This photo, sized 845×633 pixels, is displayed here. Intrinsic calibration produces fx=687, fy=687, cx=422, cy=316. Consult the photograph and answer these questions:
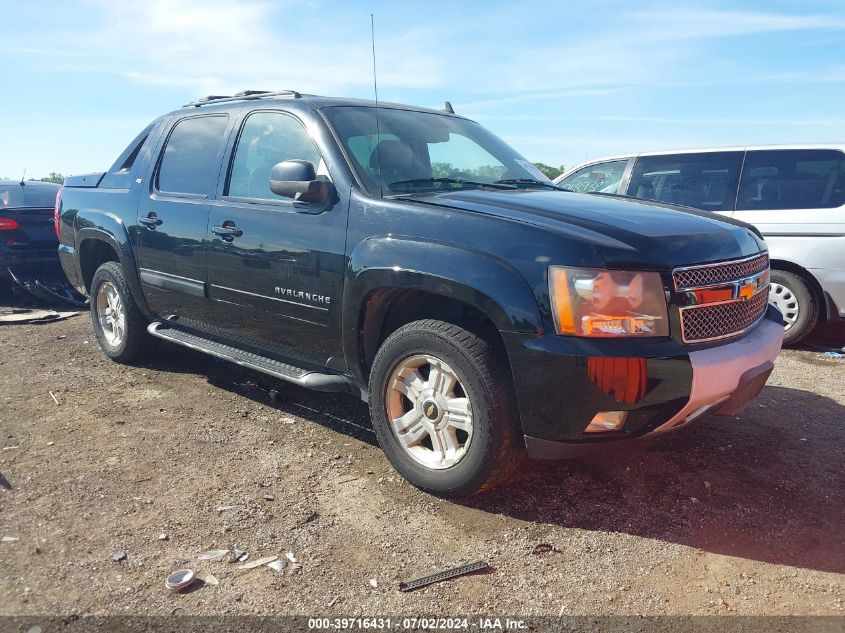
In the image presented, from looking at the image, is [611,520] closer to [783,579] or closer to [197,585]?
[783,579]

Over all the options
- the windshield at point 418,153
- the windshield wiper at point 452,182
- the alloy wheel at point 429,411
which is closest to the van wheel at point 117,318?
the windshield at point 418,153

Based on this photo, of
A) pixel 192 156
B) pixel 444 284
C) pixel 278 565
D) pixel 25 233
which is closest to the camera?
pixel 278 565

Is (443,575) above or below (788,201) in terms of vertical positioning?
below

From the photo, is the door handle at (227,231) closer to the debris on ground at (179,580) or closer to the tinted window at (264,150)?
the tinted window at (264,150)

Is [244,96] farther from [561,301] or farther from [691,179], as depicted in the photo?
[691,179]

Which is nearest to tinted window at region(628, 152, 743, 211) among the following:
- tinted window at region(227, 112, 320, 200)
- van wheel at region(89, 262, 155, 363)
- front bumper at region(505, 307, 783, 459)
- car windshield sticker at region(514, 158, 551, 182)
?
car windshield sticker at region(514, 158, 551, 182)

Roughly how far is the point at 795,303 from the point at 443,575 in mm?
4930

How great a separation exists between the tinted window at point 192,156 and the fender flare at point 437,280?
1.54 metres

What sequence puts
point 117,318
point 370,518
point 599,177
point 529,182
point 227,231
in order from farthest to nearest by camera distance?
point 599,177
point 117,318
point 529,182
point 227,231
point 370,518

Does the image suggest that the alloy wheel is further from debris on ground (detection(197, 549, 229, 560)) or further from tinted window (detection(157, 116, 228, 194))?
tinted window (detection(157, 116, 228, 194))

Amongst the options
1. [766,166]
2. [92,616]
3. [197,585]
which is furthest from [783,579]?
[766,166]

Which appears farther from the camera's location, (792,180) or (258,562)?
(792,180)

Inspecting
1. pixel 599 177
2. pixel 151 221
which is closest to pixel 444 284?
pixel 151 221

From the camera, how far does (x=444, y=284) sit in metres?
2.96
